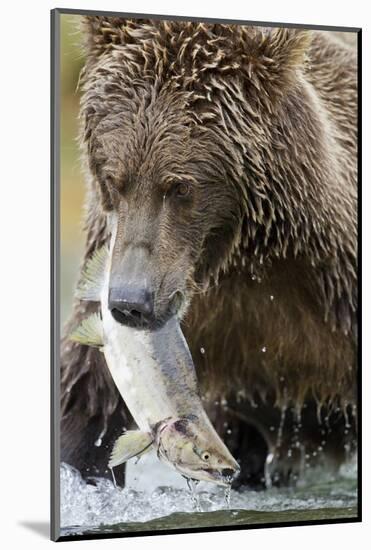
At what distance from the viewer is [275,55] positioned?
6180 millimetres

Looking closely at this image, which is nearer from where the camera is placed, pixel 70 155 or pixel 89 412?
pixel 70 155

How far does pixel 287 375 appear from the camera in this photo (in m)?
6.73

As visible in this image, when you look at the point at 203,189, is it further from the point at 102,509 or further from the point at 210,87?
the point at 102,509

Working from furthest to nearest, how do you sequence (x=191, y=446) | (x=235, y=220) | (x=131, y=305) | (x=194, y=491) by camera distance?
(x=194, y=491), (x=235, y=220), (x=191, y=446), (x=131, y=305)

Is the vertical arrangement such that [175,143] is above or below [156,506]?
above

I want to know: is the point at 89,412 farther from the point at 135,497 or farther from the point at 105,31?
the point at 105,31

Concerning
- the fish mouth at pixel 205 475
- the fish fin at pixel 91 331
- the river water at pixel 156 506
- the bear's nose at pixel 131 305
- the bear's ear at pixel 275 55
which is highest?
the bear's ear at pixel 275 55

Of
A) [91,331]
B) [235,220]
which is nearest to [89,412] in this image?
[91,331]

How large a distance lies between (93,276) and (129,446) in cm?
81

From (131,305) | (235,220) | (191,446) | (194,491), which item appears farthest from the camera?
(194,491)

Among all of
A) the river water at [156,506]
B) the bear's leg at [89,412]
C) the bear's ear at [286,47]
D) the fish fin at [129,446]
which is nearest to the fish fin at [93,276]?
the bear's leg at [89,412]

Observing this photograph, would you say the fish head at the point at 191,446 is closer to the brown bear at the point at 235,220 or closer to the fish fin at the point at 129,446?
the fish fin at the point at 129,446

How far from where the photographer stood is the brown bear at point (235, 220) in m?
5.99

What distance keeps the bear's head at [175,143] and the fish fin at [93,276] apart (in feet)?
0.38
